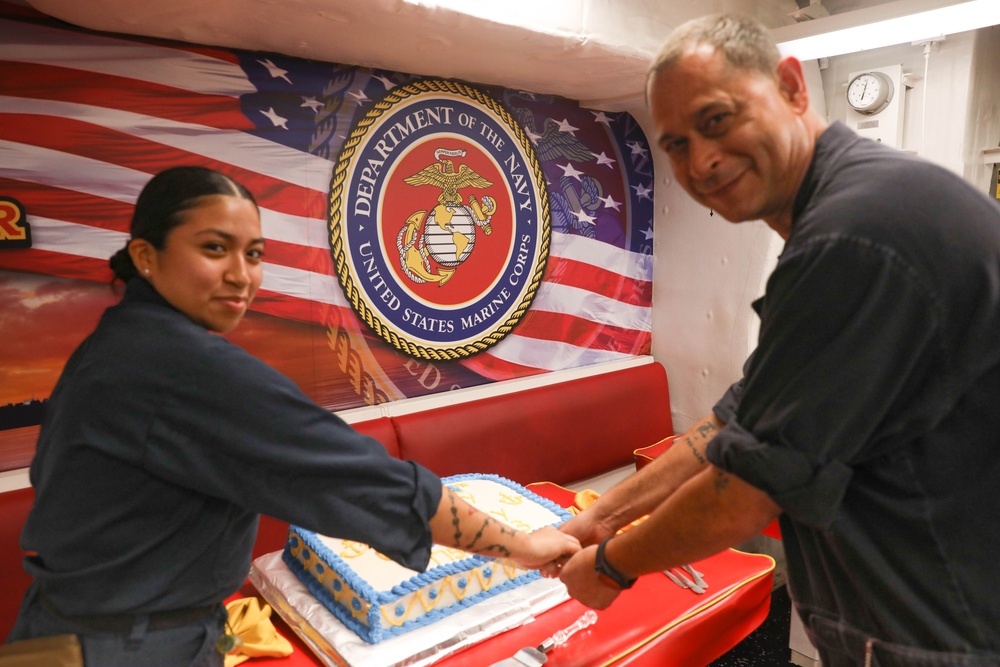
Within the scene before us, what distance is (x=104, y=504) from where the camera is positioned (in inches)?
41.7

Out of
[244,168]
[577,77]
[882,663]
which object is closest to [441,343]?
[244,168]

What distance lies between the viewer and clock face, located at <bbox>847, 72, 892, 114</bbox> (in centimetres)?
323

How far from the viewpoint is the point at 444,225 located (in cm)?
295

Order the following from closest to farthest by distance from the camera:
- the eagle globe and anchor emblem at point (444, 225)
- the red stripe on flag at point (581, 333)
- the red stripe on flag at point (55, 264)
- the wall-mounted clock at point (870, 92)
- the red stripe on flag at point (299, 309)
→ the red stripe on flag at point (55, 264)
the red stripe on flag at point (299, 309)
the eagle globe and anchor emblem at point (444, 225)
the wall-mounted clock at point (870, 92)
the red stripe on flag at point (581, 333)

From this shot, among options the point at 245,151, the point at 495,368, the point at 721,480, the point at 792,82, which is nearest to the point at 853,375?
the point at 721,480

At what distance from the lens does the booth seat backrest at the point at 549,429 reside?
2.69m

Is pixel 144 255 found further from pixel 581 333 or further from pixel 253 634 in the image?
pixel 581 333

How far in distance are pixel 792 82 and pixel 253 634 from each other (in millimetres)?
1701

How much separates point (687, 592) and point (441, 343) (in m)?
1.47

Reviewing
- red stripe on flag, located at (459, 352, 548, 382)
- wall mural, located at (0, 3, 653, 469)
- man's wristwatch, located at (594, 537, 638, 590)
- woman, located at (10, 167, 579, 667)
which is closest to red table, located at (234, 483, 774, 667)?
man's wristwatch, located at (594, 537, 638, 590)

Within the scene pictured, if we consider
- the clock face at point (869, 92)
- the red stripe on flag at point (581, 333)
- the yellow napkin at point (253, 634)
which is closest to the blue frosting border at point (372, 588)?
the yellow napkin at point (253, 634)

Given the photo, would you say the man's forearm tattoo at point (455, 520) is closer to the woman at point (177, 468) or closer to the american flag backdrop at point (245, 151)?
the woman at point (177, 468)

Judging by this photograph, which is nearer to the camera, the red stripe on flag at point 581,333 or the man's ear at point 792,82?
the man's ear at point 792,82

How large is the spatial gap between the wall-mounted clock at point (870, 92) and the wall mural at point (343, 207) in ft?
3.45
